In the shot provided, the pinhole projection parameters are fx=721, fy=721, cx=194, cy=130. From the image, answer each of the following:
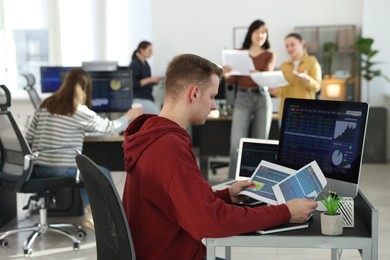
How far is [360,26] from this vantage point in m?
9.69

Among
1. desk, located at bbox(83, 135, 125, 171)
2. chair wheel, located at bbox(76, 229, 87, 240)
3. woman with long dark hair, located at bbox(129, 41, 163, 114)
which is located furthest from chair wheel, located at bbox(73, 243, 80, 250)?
woman with long dark hair, located at bbox(129, 41, 163, 114)

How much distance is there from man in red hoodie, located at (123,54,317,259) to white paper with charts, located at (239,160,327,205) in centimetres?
11

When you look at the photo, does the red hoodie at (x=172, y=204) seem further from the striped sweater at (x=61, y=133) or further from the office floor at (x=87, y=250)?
the striped sweater at (x=61, y=133)

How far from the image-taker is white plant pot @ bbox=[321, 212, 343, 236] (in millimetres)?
2340

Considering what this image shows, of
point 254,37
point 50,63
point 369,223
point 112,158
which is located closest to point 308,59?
point 254,37

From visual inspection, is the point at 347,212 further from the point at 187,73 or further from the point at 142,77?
the point at 142,77

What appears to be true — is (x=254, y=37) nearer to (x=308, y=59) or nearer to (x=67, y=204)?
(x=308, y=59)

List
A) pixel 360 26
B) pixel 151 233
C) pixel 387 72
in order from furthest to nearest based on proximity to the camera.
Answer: pixel 360 26
pixel 387 72
pixel 151 233

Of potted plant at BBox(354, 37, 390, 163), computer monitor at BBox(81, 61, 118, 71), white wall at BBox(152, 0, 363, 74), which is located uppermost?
white wall at BBox(152, 0, 363, 74)

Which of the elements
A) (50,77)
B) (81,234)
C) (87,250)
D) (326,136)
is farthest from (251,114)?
(326,136)

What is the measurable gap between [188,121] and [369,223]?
0.69 metres

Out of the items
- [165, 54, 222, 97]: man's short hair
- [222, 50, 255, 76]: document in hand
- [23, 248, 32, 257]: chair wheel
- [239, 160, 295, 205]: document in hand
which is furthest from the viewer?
[222, 50, 255, 76]: document in hand

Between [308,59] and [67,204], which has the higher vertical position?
[308,59]

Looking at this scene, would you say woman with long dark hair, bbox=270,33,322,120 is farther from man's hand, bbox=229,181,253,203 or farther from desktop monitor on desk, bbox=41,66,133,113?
man's hand, bbox=229,181,253,203
